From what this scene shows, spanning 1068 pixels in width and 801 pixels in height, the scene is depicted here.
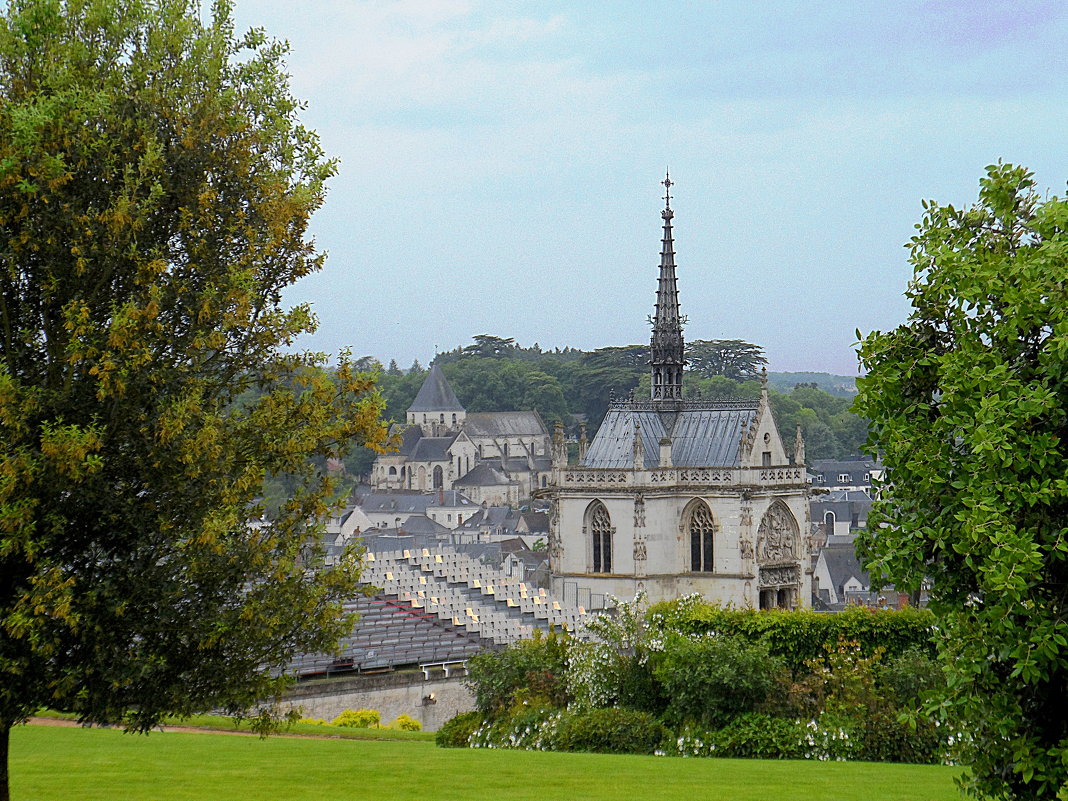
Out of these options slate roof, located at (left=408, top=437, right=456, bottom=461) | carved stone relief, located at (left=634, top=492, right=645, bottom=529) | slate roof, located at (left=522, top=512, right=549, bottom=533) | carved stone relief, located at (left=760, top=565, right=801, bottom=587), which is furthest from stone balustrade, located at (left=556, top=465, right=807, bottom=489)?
slate roof, located at (left=408, top=437, right=456, bottom=461)

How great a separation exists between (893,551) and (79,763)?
11894 mm

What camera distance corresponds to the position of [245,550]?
12062 mm

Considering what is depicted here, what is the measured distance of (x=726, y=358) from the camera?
159m

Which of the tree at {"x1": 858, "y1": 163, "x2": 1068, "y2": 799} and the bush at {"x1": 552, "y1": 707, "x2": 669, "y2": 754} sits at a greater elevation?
the tree at {"x1": 858, "y1": 163, "x2": 1068, "y2": 799}

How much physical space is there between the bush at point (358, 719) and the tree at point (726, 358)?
5128 inches

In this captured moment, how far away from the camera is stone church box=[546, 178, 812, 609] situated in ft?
156

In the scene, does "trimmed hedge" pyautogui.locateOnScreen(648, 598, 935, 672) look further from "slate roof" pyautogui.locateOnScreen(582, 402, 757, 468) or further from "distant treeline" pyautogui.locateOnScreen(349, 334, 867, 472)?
"distant treeline" pyautogui.locateOnScreen(349, 334, 867, 472)

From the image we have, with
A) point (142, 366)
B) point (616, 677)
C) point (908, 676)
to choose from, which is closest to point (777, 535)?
point (616, 677)

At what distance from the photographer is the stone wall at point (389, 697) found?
97.5 ft

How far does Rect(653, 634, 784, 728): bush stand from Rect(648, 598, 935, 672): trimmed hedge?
2637 millimetres

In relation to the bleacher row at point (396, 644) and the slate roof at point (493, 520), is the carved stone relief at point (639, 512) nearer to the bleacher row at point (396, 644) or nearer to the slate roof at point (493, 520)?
the bleacher row at point (396, 644)

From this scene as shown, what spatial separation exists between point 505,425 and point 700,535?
412 ft

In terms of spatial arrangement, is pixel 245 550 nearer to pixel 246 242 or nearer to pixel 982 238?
pixel 246 242

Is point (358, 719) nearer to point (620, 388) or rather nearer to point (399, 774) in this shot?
point (399, 774)
